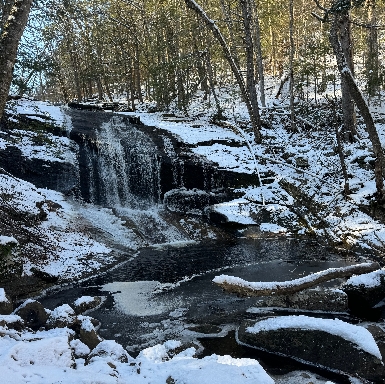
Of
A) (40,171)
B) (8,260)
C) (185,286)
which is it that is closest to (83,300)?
(8,260)

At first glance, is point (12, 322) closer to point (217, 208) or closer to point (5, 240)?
point (5, 240)

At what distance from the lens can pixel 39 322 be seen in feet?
20.6

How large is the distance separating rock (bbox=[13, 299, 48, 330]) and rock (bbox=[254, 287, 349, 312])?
4.07 meters

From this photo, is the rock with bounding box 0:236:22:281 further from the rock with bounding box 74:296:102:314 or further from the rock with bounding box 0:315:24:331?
the rock with bounding box 0:315:24:331

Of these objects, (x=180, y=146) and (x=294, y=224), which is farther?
(x=180, y=146)

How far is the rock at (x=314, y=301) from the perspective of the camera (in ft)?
24.0

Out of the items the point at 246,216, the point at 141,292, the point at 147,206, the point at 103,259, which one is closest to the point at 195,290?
the point at 141,292

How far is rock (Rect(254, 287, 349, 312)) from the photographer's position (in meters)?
7.33

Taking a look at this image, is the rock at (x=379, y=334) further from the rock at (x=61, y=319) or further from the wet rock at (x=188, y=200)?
the wet rock at (x=188, y=200)

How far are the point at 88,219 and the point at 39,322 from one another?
6.93m

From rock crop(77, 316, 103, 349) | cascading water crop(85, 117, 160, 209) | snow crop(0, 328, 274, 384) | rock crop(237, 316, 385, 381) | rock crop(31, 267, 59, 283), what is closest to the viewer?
snow crop(0, 328, 274, 384)

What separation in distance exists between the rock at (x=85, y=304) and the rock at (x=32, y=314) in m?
1.36

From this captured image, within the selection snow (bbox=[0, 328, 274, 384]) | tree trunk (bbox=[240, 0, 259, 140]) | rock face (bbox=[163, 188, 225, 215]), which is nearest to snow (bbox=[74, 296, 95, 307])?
snow (bbox=[0, 328, 274, 384])

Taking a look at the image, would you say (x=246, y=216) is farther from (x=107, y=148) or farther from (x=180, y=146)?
(x=107, y=148)
